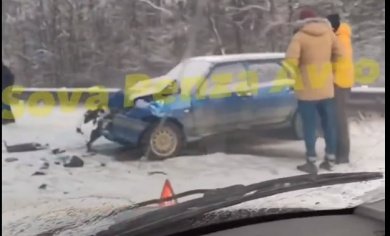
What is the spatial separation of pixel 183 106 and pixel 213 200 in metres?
0.36

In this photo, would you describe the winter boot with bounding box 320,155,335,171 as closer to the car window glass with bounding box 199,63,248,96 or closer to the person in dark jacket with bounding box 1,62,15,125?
the car window glass with bounding box 199,63,248,96

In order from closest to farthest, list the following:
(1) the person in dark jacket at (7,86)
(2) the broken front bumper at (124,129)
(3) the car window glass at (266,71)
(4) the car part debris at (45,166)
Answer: (1) the person in dark jacket at (7,86), (4) the car part debris at (45,166), (2) the broken front bumper at (124,129), (3) the car window glass at (266,71)

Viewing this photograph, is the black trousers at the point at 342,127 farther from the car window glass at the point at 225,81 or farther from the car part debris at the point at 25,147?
the car part debris at the point at 25,147

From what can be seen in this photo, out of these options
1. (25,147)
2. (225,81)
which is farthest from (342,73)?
(25,147)

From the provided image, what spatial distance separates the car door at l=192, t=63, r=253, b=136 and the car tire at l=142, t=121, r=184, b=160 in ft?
0.28

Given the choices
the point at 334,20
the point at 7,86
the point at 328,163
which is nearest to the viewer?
the point at 7,86

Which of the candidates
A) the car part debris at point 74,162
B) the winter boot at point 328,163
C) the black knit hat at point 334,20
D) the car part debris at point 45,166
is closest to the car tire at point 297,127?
the winter boot at point 328,163

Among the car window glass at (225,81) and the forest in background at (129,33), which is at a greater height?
the forest in background at (129,33)

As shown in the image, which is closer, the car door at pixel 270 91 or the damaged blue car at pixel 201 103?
the damaged blue car at pixel 201 103

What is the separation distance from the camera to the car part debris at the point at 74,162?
1.83 metres

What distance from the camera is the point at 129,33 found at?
1890mm

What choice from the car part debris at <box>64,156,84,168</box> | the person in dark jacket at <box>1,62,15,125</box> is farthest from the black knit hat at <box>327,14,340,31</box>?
the person in dark jacket at <box>1,62,15,125</box>

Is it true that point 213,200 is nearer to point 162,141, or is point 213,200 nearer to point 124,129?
point 162,141

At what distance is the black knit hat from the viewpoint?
2.14 meters
